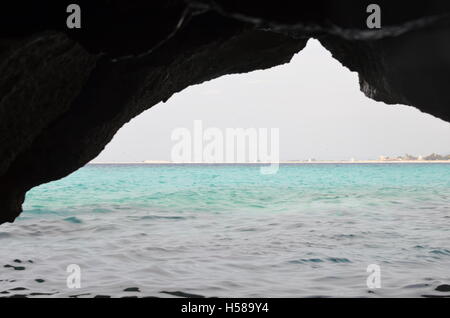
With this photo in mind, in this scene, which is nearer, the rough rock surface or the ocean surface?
the rough rock surface

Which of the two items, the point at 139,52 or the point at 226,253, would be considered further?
the point at 226,253

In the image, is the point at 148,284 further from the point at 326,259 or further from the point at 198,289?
the point at 326,259

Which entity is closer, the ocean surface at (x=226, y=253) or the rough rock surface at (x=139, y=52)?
the rough rock surface at (x=139, y=52)

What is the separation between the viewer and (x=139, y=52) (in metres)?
3.92

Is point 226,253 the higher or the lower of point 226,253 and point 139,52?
the lower

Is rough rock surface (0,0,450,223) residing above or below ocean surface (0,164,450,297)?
above

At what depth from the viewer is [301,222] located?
17.5 m

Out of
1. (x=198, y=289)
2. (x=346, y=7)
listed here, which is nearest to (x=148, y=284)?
(x=198, y=289)

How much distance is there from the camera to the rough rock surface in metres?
3.71

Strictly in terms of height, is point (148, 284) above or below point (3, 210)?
below

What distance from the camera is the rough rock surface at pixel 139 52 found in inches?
146

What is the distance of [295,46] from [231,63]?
83 cm

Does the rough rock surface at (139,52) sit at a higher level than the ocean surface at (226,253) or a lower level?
higher

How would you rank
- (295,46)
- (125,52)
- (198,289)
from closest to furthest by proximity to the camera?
(125,52) → (295,46) → (198,289)
